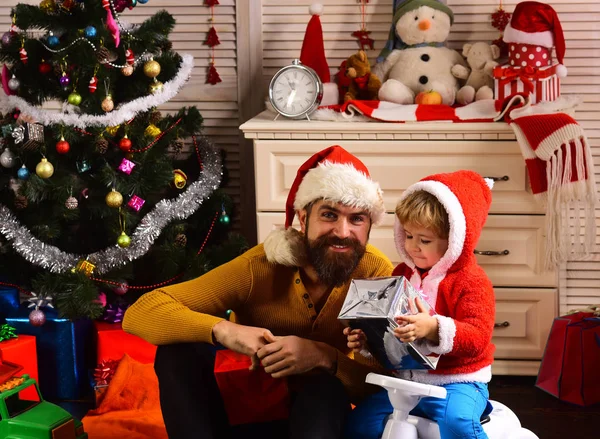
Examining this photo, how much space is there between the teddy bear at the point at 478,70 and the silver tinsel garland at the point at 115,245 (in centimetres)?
95

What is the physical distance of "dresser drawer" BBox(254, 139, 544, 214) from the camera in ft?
8.55

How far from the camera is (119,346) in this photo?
8.80 ft

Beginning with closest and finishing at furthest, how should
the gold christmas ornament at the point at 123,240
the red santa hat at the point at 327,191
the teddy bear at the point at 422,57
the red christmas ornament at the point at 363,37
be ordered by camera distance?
the red santa hat at the point at 327,191 < the gold christmas ornament at the point at 123,240 < the teddy bear at the point at 422,57 < the red christmas ornament at the point at 363,37

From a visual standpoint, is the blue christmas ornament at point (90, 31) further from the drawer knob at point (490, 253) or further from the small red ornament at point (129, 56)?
the drawer knob at point (490, 253)

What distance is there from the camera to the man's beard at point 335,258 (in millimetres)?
1829

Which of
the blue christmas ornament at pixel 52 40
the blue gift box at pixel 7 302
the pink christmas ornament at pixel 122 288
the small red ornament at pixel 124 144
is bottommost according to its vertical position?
the blue gift box at pixel 7 302

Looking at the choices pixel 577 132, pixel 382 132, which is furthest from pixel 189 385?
pixel 577 132

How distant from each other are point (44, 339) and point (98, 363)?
0.18 metres

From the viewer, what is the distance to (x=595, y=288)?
121 inches

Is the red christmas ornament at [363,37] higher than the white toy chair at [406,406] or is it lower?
higher

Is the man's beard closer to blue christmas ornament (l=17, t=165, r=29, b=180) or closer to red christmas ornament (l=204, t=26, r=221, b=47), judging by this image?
blue christmas ornament (l=17, t=165, r=29, b=180)

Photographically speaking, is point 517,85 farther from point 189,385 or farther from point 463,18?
point 189,385

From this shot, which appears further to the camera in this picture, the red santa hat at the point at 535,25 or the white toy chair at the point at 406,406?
the red santa hat at the point at 535,25

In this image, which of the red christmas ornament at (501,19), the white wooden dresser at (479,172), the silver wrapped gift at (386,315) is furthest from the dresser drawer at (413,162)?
the silver wrapped gift at (386,315)
